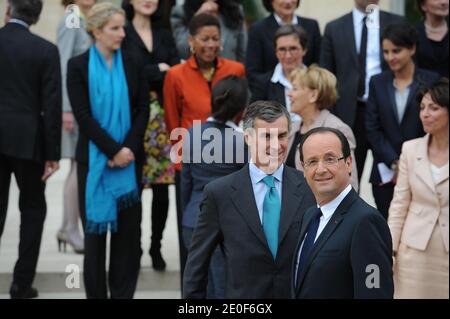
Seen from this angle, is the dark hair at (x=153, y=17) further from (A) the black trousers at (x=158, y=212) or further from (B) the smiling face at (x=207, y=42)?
(A) the black trousers at (x=158, y=212)

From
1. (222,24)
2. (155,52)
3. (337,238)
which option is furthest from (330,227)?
(222,24)

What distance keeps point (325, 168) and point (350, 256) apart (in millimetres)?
394

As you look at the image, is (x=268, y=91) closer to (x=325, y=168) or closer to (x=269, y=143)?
(x=269, y=143)

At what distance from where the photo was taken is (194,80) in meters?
8.02

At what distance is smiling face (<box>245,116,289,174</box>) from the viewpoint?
554 cm

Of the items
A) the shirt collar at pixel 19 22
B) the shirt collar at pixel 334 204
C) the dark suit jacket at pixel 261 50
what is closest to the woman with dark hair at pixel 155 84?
the dark suit jacket at pixel 261 50

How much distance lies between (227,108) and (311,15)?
557 cm

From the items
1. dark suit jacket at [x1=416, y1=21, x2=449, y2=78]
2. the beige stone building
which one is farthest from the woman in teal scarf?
the beige stone building

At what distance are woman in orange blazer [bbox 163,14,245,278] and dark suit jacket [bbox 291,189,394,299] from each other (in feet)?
10.7

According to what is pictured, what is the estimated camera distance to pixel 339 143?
487 centimetres

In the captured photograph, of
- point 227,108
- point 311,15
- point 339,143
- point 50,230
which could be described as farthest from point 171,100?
point 311,15

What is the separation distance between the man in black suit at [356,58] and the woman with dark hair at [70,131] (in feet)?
6.08

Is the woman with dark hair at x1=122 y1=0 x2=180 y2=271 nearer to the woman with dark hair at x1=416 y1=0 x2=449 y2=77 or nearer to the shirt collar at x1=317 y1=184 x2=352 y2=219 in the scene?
the woman with dark hair at x1=416 y1=0 x2=449 y2=77
